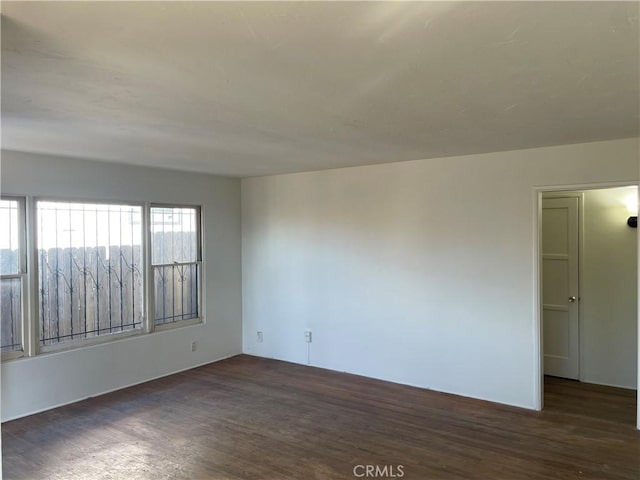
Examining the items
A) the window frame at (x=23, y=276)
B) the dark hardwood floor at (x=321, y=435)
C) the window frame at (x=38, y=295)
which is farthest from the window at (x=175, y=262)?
the window frame at (x=23, y=276)

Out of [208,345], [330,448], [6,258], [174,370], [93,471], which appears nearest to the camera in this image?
[93,471]

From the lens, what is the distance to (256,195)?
6117 millimetres

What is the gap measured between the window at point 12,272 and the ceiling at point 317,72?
→ 70 centimetres

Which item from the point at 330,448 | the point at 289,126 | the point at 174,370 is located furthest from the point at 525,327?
the point at 174,370

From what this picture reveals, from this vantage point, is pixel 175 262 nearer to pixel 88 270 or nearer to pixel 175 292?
pixel 175 292

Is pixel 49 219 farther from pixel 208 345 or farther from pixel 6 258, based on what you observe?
pixel 208 345

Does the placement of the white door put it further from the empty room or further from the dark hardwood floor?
the dark hardwood floor

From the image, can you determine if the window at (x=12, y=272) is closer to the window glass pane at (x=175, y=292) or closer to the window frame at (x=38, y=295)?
the window frame at (x=38, y=295)

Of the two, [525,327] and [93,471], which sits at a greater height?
[525,327]

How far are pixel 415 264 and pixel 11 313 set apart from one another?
13.0 feet

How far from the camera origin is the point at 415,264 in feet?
15.7

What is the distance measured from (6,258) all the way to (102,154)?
1.27 meters

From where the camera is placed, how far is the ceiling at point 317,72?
1.53m

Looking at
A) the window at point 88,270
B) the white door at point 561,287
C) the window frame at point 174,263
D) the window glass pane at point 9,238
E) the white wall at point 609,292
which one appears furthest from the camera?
the window frame at point 174,263
